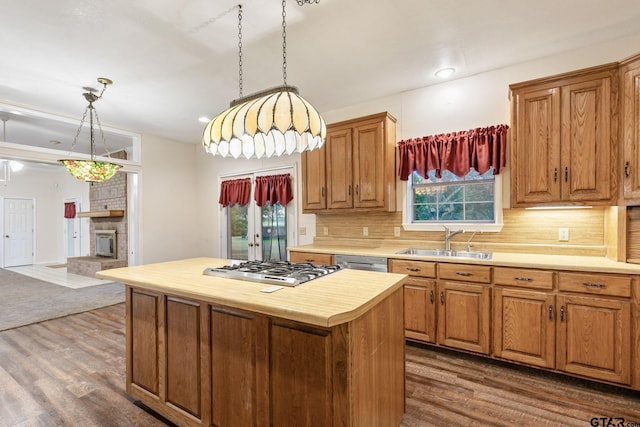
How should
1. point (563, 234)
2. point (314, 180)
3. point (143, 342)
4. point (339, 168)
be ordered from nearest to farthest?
point (143, 342) < point (563, 234) < point (339, 168) < point (314, 180)

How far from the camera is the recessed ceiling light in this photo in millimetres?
3088

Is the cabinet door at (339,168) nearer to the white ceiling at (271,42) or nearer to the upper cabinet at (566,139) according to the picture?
the white ceiling at (271,42)

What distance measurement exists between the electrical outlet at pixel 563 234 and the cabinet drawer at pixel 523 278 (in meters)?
0.71

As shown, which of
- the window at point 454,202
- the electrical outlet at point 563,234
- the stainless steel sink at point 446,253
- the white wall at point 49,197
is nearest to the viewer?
the electrical outlet at point 563,234

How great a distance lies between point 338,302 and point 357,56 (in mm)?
2456

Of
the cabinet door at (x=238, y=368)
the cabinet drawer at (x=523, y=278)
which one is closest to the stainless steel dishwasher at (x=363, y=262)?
the cabinet drawer at (x=523, y=278)

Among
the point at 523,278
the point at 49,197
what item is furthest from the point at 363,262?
the point at 49,197

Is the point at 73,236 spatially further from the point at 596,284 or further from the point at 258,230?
the point at 596,284

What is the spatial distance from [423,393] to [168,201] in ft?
17.4

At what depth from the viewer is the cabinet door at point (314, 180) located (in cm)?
382

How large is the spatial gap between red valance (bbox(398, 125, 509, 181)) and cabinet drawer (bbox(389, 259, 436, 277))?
109 centimetres

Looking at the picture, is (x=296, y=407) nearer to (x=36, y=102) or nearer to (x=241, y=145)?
(x=241, y=145)

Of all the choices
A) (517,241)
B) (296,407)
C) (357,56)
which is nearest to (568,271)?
(517,241)

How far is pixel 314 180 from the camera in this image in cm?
390
